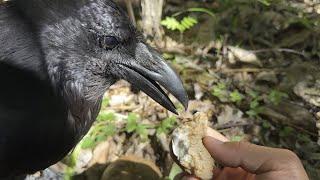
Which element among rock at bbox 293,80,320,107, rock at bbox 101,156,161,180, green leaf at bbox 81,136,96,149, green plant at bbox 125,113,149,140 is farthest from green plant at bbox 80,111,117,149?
rock at bbox 293,80,320,107

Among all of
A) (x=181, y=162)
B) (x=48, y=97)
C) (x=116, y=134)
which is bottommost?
(x=116, y=134)

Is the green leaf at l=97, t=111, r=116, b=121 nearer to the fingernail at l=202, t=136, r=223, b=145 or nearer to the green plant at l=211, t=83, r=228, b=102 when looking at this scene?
the green plant at l=211, t=83, r=228, b=102

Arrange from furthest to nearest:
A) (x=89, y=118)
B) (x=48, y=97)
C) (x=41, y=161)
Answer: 1. (x=89, y=118)
2. (x=41, y=161)
3. (x=48, y=97)

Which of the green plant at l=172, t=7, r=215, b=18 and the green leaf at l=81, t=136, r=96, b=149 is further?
the green plant at l=172, t=7, r=215, b=18

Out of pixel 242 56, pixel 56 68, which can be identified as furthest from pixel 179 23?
pixel 56 68

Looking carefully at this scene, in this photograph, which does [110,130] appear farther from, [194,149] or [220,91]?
[194,149]

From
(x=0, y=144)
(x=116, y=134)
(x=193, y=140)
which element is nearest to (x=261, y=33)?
(x=116, y=134)

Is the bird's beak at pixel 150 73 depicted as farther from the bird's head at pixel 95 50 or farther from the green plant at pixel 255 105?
the green plant at pixel 255 105

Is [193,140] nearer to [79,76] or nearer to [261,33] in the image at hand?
[79,76]
